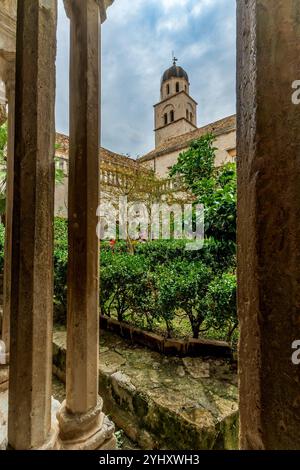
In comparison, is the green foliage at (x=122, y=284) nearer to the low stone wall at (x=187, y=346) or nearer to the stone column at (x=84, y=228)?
the low stone wall at (x=187, y=346)

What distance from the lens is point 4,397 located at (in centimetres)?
146

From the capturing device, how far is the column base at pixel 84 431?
1034 mm

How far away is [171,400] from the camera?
1.69 meters

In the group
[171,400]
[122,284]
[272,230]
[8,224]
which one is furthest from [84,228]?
[122,284]

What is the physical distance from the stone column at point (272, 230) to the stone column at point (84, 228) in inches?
30.4

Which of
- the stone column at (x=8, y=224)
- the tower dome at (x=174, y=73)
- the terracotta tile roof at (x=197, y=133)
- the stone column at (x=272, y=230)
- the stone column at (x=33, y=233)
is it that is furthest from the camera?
the tower dome at (x=174, y=73)

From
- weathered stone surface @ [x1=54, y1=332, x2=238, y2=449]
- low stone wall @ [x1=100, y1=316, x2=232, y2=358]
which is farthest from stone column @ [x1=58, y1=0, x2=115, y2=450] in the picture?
low stone wall @ [x1=100, y1=316, x2=232, y2=358]

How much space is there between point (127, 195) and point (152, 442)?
7.14 meters

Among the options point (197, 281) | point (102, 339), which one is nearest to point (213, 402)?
point (197, 281)

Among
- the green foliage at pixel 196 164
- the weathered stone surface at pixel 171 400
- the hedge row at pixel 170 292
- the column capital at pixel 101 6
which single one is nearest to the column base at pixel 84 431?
the weathered stone surface at pixel 171 400

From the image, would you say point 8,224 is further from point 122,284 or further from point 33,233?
point 122,284

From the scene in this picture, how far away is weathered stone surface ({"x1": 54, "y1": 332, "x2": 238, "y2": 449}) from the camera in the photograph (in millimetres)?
1491

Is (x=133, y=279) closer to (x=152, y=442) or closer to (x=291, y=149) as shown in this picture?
(x=152, y=442)

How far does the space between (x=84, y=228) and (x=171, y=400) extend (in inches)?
56.6
